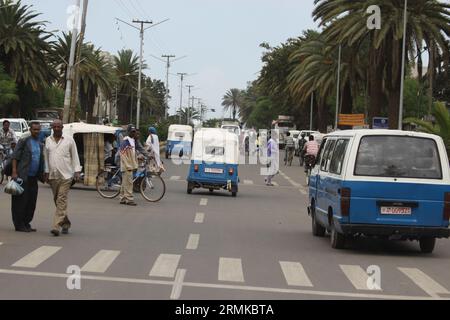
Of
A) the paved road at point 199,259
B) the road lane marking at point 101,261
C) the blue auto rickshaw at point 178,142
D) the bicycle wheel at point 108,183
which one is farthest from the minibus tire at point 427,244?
the blue auto rickshaw at point 178,142

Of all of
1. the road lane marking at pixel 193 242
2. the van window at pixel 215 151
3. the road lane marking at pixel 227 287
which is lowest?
the road lane marking at pixel 193 242

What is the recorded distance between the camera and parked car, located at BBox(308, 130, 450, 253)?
43.9ft

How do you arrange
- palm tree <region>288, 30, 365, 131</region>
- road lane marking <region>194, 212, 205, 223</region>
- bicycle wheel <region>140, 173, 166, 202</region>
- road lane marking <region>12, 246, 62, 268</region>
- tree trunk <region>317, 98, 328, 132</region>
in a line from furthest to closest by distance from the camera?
1. tree trunk <region>317, 98, 328, 132</region>
2. palm tree <region>288, 30, 365, 131</region>
3. bicycle wheel <region>140, 173, 166, 202</region>
4. road lane marking <region>194, 212, 205, 223</region>
5. road lane marking <region>12, 246, 62, 268</region>

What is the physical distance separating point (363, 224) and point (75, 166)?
16.2 ft

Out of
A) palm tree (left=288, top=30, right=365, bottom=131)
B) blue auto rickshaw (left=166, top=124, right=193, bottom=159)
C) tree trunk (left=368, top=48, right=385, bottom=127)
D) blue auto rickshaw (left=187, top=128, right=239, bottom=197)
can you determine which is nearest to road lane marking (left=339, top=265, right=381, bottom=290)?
blue auto rickshaw (left=187, top=128, right=239, bottom=197)

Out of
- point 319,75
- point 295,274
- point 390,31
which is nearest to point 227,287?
point 295,274

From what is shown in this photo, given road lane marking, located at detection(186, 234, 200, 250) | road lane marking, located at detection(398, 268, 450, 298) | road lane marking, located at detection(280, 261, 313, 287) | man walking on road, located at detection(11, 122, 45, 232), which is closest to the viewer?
road lane marking, located at detection(398, 268, 450, 298)

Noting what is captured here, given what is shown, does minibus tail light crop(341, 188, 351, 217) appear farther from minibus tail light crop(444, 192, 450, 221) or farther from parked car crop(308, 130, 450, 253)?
minibus tail light crop(444, 192, 450, 221)

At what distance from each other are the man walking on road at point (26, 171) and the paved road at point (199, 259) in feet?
1.04

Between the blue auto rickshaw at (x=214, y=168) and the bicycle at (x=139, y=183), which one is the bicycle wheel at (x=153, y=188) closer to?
the bicycle at (x=139, y=183)

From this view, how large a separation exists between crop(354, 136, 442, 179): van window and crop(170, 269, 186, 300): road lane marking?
12.6ft

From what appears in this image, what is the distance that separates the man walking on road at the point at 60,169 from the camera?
14422 mm
